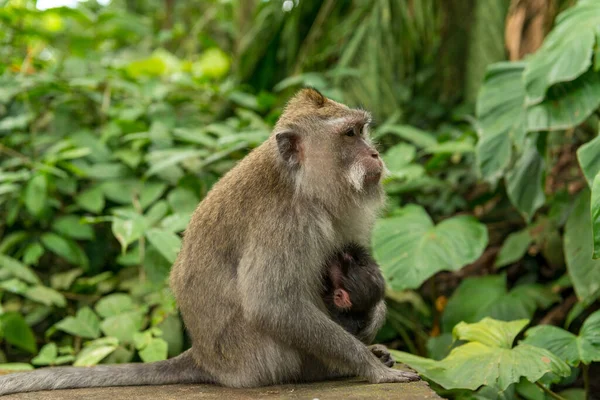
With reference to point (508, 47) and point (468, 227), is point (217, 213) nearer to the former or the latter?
point (468, 227)

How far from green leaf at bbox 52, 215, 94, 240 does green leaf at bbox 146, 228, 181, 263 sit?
1209mm

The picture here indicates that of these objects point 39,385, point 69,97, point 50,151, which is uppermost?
point 69,97

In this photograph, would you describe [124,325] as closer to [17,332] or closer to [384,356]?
[17,332]

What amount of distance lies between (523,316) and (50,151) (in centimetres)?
393

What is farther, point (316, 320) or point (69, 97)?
point (69, 97)

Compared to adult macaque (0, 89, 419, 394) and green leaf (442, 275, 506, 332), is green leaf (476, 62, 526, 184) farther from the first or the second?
adult macaque (0, 89, 419, 394)

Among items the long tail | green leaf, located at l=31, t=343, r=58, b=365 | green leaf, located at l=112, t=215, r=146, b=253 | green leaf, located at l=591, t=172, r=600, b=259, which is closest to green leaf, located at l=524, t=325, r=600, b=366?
green leaf, located at l=591, t=172, r=600, b=259

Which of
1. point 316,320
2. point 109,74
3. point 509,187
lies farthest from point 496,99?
point 109,74

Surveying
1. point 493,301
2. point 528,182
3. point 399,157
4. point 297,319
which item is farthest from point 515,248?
point 297,319

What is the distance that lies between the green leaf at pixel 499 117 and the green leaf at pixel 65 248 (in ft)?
10.1

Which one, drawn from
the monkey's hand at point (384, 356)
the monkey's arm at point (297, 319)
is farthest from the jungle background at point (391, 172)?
the monkey's arm at point (297, 319)

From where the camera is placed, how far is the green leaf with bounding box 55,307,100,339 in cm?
472

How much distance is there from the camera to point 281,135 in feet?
11.3

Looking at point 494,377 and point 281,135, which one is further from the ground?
point 281,135
